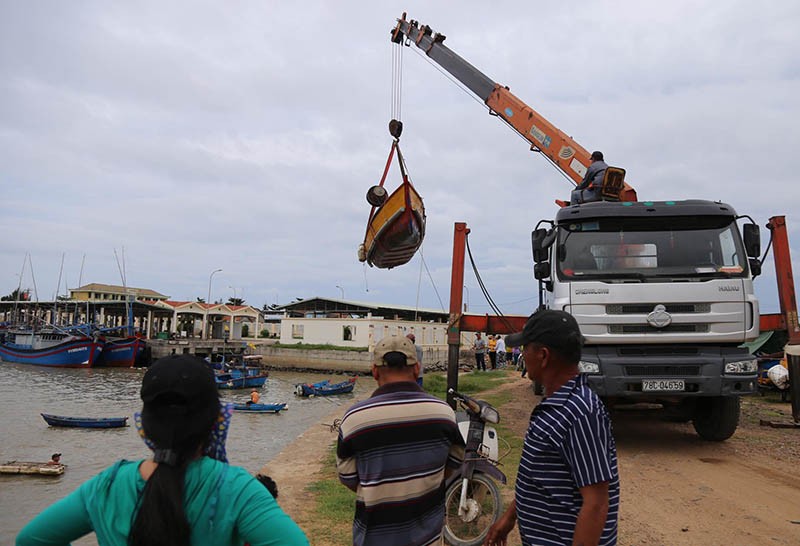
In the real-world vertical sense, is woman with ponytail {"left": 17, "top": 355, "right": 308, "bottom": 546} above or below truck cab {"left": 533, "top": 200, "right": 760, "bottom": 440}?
below

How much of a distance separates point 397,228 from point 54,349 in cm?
4712

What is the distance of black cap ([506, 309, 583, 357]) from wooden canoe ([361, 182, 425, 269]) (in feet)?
19.3

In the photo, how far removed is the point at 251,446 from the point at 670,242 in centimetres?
1135

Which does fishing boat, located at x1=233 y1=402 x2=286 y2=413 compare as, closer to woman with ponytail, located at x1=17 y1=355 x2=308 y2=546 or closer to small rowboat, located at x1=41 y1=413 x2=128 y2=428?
small rowboat, located at x1=41 y1=413 x2=128 y2=428

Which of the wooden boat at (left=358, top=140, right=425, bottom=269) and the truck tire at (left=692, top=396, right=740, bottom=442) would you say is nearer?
the truck tire at (left=692, top=396, right=740, bottom=442)

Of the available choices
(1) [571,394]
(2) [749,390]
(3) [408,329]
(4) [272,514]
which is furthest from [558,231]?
(3) [408,329]

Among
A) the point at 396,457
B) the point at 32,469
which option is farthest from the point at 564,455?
the point at 32,469

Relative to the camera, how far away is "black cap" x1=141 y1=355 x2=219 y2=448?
1.49m

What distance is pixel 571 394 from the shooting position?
205 centimetres

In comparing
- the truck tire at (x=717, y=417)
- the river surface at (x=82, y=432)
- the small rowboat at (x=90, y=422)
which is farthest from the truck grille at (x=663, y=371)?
the small rowboat at (x=90, y=422)

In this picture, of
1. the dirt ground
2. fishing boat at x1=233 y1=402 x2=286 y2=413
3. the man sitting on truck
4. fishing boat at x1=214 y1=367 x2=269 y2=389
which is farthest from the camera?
fishing boat at x1=214 y1=367 x2=269 y2=389

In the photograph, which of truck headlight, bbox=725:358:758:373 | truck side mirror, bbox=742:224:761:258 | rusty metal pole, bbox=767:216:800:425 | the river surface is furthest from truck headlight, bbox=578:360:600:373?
the river surface

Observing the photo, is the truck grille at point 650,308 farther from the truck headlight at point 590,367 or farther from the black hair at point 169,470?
the black hair at point 169,470

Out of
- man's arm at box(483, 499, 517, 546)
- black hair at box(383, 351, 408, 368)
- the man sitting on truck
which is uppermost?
the man sitting on truck
